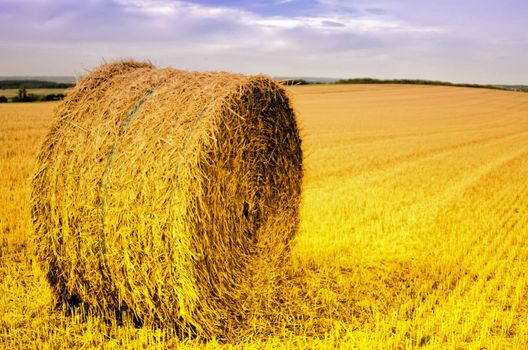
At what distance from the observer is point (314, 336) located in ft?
15.5

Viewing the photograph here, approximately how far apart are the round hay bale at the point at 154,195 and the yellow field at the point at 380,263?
1.12 feet

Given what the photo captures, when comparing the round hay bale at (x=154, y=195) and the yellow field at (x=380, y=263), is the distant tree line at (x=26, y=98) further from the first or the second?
the round hay bale at (x=154, y=195)

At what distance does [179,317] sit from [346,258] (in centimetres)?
276

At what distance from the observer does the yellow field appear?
185 inches

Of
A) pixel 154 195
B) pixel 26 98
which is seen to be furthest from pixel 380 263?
pixel 26 98

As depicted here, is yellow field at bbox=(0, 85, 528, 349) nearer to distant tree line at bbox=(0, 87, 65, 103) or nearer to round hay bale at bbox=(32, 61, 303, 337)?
round hay bale at bbox=(32, 61, 303, 337)

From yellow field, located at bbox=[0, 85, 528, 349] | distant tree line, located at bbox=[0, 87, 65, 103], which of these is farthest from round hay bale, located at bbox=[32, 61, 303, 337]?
distant tree line, located at bbox=[0, 87, 65, 103]

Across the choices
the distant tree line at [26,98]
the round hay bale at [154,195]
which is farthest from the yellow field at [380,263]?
the distant tree line at [26,98]

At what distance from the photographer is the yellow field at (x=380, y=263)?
15.4ft

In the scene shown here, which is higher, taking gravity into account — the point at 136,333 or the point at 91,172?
the point at 91,172

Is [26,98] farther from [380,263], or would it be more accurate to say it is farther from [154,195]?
[154,195]

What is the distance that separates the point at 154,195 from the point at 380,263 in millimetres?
3348

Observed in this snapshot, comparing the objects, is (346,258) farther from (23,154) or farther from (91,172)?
(23,154)

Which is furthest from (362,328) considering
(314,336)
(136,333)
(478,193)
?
(478,193)
